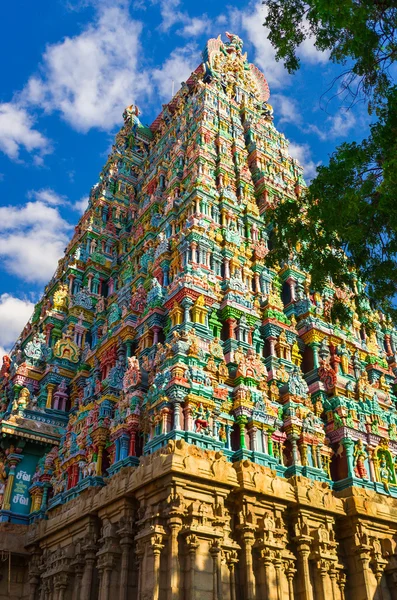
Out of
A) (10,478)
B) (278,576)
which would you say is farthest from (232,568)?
(10,478)

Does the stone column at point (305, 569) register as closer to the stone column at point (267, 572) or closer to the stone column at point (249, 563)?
the stone column at point (267, 572)

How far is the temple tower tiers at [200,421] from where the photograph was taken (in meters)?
17.3

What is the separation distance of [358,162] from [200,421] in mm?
9442

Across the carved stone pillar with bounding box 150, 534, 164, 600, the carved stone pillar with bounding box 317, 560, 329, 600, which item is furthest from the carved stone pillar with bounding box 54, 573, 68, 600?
the carved stone pillar with bounding box 317, 560, 329, 600

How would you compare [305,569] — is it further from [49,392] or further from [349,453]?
[49,392]

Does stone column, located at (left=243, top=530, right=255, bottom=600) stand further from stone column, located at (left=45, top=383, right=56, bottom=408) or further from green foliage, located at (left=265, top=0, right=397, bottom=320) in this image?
stone column, located at (left=45, top=383, right=56, bottom=408)

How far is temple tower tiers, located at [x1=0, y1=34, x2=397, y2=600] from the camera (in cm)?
1734

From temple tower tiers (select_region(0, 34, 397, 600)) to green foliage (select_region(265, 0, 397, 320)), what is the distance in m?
5.33

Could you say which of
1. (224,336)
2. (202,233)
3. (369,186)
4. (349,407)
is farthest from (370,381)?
(369,186)

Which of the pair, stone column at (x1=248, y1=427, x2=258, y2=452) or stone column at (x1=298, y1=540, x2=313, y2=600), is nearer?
stone column at (x1=298, y1=540, x2=313, y2=600)

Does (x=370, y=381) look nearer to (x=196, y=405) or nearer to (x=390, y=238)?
(x=196, y=405)

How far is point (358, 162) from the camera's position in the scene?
14039 millimetres

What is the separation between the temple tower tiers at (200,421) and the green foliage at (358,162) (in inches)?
210

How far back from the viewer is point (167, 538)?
16250mm
